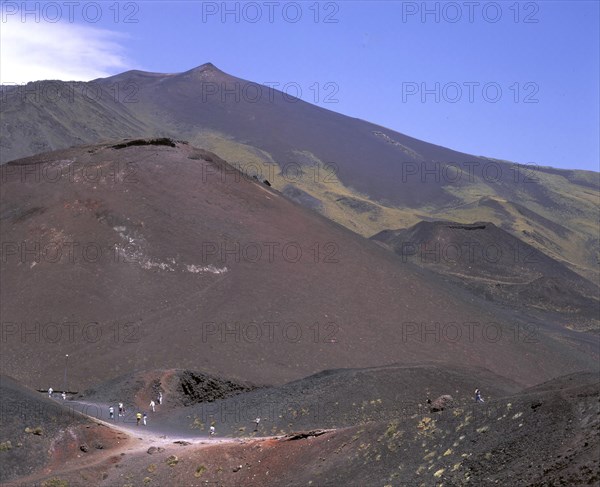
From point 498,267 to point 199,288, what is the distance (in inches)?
1851

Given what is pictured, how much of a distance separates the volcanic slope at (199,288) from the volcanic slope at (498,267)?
15.9 metres

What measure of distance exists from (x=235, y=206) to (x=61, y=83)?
6672 centimetres

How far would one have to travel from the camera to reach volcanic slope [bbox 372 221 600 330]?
77.4 m

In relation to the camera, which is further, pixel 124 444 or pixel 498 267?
pixel 498 267

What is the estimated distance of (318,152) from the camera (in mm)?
148125

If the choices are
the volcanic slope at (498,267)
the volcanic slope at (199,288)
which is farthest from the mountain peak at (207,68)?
the volcanic slope at (199,288)

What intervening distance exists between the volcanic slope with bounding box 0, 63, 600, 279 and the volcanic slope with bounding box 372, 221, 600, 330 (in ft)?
59.1

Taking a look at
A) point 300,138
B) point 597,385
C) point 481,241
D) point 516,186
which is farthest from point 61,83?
point 597,385

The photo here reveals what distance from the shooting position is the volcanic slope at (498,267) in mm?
77438

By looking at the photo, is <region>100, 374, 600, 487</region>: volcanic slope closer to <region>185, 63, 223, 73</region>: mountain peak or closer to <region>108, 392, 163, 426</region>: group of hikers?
<region>108, 392, 163, 426</region>: group of hikers

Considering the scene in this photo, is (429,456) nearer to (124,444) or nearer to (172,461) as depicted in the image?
(172,461)

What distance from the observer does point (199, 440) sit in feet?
88.8

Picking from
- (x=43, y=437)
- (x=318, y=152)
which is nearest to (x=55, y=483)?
(x=43, y=437)

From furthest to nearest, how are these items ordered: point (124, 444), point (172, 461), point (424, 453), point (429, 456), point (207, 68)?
point (207, 68)
point (124, 444)
point (172, 461)
point (424, 453)
point (429, 456)
